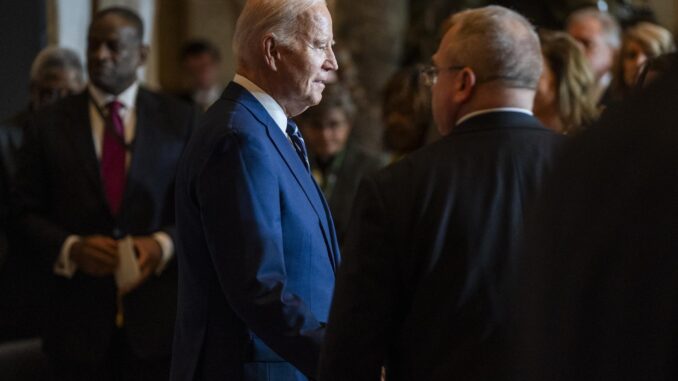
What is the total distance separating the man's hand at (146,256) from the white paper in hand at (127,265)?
0.02m

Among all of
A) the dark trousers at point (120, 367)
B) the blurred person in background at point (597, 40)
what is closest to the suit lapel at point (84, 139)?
the dark trousers at point (120, 367)

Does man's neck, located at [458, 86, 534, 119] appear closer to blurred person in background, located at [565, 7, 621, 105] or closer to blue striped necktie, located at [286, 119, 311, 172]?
blue striped necktie, located at [286, 119, 311, 172]

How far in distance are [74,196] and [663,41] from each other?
290 centimetres

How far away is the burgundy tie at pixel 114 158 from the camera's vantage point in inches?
200

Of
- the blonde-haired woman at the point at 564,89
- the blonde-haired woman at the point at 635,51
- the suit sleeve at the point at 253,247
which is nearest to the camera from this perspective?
the suit sleeve at the point at 253,247

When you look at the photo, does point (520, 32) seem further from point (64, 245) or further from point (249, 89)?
point (64, 245)

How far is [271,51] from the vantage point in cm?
330

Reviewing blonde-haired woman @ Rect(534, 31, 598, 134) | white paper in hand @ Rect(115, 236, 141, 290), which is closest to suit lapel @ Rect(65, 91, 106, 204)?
white paper in hand @ Rect(115, 236, 141, 290)

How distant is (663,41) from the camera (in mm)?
6148

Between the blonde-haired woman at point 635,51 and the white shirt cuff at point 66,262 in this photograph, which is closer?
the white shirt cuff at point 66,262

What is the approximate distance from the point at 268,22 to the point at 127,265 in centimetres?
192

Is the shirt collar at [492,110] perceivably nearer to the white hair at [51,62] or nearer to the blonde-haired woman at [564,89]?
the blonde-haired woman at [564,89]

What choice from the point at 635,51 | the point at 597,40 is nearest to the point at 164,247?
the point at 635,51

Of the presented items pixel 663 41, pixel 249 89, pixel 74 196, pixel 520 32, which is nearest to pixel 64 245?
pixel 74 196
